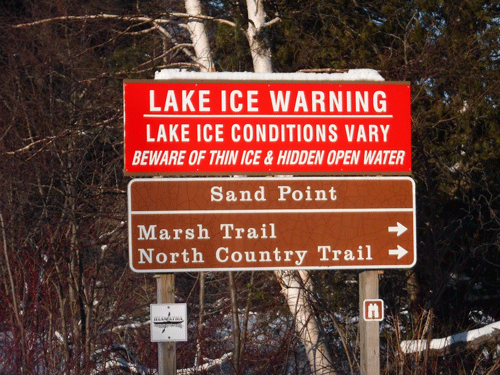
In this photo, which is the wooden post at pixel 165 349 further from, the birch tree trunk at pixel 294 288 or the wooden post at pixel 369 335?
the birch tree trunk at pixel 294 288

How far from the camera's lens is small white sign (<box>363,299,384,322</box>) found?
5.29 m

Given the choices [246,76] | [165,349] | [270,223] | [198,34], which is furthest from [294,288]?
[198,34]

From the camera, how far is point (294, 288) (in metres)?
8.48

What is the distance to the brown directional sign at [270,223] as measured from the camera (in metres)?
5.07

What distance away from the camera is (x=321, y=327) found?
Result: 344 inches

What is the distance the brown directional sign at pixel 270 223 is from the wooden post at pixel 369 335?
16 centimetres

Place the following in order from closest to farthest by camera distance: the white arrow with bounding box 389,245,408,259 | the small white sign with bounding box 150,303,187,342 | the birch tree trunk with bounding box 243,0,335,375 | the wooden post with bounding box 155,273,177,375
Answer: the small white sign with bounding box 150,303,187,342
the wooden post with bounding box 155,273,177,375
the white arrow with bounding box 389,245,408,259
the birch tree trunk with bounding box 243,0,335,375

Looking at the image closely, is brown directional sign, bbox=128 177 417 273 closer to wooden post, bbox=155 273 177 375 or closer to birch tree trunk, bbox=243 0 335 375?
wooden post, bbox=155 273 177 375

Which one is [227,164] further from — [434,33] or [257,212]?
[434,33]

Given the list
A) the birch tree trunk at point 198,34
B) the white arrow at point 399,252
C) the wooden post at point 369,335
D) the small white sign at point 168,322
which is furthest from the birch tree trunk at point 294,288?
the small white sign at point 168,322

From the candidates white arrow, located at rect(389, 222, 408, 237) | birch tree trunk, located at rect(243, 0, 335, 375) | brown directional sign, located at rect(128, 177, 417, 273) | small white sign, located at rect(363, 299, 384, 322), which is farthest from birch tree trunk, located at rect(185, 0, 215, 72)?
small white sign, located at rect(363, 299, 384, 322)

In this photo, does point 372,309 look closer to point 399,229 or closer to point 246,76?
point 399,229

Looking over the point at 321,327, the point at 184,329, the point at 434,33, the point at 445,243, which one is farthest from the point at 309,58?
the point at 184,329

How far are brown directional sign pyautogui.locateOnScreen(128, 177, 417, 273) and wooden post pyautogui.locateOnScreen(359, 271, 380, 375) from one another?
0.51 feet
